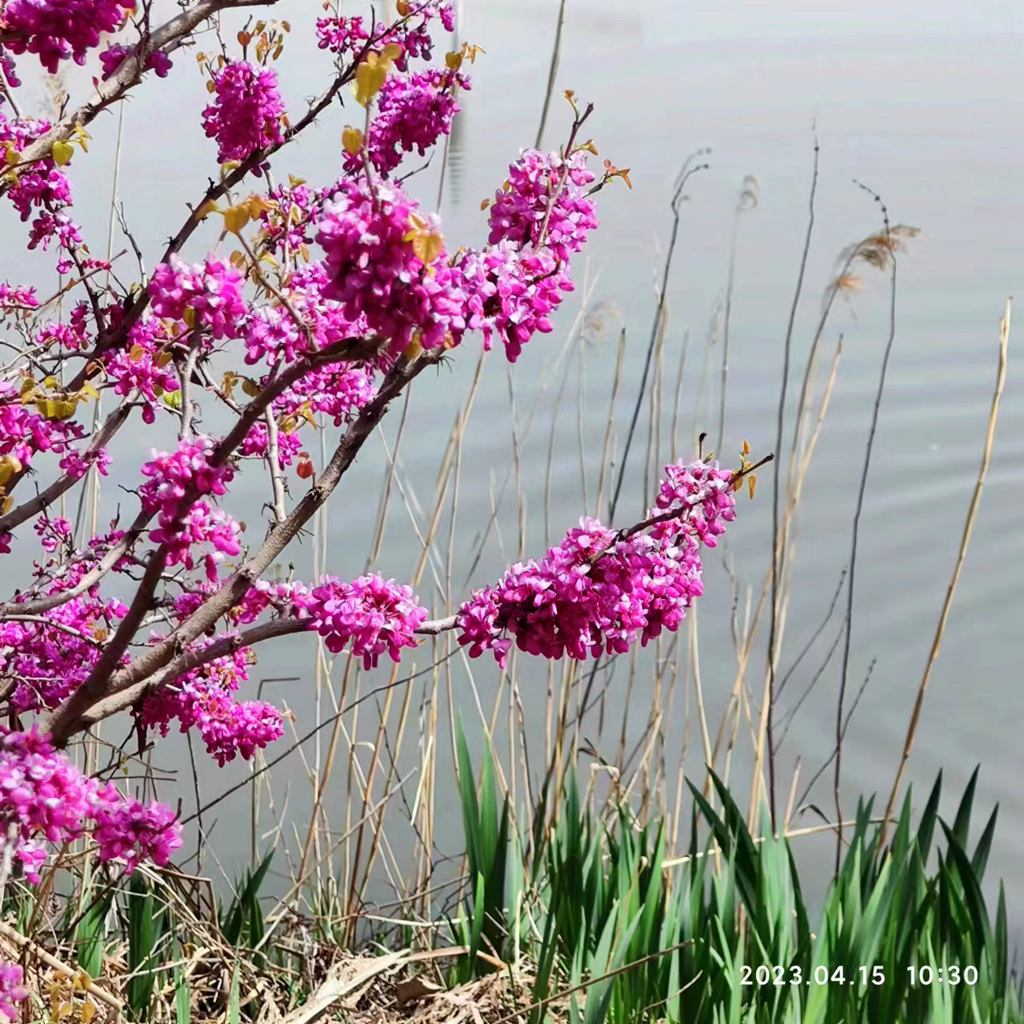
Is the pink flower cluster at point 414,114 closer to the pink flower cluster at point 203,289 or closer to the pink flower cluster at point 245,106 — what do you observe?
the pink flower cluster at point 245,106

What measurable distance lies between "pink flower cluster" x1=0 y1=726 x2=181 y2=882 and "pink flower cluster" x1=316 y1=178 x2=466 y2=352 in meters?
0.39

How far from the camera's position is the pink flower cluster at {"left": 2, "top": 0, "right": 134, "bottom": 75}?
3.83 ft

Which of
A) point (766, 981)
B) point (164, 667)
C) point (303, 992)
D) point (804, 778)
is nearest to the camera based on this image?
point (164, 667)

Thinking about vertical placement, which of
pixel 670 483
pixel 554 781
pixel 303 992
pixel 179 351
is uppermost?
pixel 179 351

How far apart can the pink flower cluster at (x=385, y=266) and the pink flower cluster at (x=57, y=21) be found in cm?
38

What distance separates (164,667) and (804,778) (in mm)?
2007

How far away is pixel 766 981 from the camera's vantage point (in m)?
1.56

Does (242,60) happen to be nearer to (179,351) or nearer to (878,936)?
(179,351)

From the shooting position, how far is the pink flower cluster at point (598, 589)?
1.18 metres

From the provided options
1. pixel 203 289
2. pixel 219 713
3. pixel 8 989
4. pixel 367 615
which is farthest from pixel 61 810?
pixel 219 713

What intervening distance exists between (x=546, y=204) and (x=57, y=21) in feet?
1.49

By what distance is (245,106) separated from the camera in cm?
158

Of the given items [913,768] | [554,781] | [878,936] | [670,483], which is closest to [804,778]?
[913,768]

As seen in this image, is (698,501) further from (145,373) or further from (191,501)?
(145,373)
